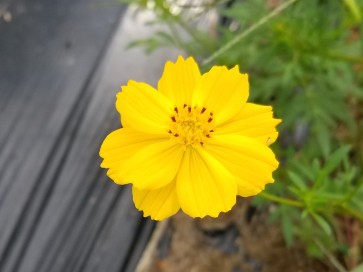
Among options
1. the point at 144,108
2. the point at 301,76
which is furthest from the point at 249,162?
the point at 301,76

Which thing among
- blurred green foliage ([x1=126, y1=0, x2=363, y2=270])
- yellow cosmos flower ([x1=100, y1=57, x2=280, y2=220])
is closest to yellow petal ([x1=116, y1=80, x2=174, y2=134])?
yellow cosmos flower ([x1=100, y1=57, x2=280, y2=220])

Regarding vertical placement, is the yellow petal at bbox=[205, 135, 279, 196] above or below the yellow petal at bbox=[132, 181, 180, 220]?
above

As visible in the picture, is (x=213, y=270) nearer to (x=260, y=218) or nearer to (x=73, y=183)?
(x=260, y=218)

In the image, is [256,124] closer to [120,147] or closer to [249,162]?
[249,162]

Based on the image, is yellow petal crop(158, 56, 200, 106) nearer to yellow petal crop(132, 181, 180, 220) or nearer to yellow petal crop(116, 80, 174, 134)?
yellow petal crop(116, 80, 174, 134)

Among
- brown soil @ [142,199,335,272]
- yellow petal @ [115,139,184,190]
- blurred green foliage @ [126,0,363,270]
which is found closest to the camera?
yellow petal @ [115,139,184,190]

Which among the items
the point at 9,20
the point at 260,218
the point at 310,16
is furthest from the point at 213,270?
the point at 9,20

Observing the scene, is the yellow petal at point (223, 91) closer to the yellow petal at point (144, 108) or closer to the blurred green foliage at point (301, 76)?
the yellow petal at point (144, 108)

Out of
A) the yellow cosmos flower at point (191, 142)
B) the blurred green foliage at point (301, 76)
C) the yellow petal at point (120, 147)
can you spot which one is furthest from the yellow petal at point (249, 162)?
the blurred green foliage at point (301, 76)
